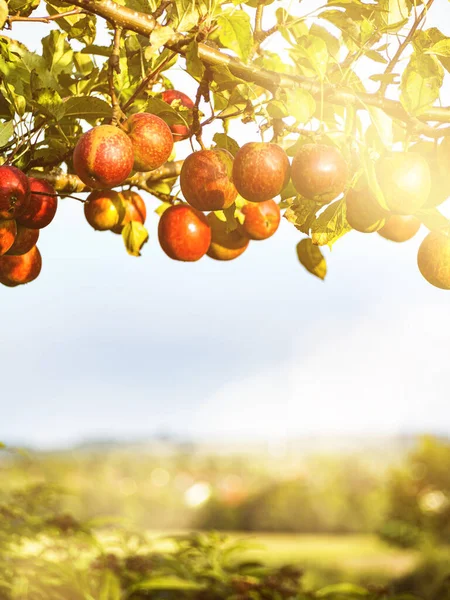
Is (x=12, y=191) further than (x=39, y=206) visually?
No

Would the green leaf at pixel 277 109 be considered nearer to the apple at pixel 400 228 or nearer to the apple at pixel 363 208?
the apple at pixel 363 208

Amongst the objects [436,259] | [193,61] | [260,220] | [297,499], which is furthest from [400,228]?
[297,499]

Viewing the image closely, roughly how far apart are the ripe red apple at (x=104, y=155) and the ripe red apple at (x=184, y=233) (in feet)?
1.14

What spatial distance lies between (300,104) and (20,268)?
2.61 ft

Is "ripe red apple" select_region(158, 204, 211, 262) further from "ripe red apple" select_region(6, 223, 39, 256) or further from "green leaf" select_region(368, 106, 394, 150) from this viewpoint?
"green leaf" select_region(368, 106, 394, 150)

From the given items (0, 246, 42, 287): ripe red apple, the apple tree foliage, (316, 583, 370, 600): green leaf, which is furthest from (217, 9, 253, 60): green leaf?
(316, 583, 370, 600): green leaf

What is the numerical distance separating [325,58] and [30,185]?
0.68m

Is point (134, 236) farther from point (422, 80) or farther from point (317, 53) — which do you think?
point (422, 80)

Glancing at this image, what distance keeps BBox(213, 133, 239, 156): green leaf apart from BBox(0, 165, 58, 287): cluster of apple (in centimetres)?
39

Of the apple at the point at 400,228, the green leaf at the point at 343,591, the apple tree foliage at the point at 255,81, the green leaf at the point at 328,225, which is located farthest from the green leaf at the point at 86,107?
the green leaf at the point at 343,591

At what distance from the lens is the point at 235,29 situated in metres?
1.34

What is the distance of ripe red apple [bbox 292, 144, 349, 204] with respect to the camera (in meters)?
1.35

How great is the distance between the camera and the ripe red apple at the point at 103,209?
1.74 metres

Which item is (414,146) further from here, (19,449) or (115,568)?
(115,568)
